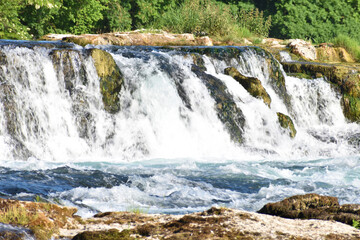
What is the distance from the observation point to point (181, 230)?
3.83m

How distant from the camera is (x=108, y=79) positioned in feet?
40.7

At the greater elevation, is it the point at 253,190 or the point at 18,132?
the point at 18,132

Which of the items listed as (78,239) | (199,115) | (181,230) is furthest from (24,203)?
(199,115)

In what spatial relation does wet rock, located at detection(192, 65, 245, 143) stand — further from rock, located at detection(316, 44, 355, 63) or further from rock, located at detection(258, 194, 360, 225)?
rock, located at detection(316, 44, 355, 63)

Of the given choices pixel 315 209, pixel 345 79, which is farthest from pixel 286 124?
pixel 315 209

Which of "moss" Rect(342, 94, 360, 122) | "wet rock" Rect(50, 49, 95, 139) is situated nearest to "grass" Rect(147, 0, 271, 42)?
"moss" Rect(342, 94, 360, 122)

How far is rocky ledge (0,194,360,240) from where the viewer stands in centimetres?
372

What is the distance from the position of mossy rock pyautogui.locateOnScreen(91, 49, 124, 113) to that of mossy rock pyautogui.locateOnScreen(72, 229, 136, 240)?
8399 millimetres

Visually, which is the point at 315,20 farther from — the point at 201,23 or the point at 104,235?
the point at 104,235

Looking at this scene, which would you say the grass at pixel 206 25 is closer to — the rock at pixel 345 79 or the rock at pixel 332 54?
the rock at pixel 332 54

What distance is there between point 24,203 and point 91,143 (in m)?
7.27

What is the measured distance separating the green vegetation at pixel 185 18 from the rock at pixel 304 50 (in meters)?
2.26

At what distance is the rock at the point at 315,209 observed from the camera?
14.4ft

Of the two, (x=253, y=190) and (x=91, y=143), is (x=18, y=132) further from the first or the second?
(x=253, y=190)
